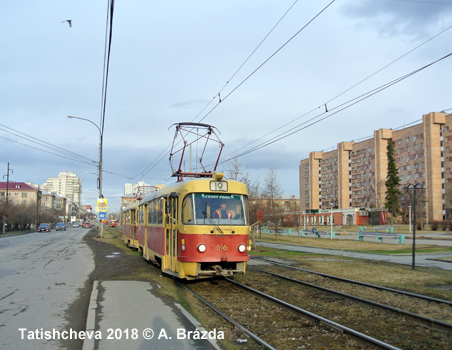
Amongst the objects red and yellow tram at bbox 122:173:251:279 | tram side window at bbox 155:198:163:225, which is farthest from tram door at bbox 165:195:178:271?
tram side window at bbox 155:198:163:225

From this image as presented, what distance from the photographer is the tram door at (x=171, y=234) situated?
11403 mm

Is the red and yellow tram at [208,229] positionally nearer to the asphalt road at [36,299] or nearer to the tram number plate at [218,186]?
the tram number plate at [218,186]

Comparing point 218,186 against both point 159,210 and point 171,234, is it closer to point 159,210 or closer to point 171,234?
point 171,234

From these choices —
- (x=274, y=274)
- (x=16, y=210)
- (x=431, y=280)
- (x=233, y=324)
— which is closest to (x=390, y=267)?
(x=431, y=280)

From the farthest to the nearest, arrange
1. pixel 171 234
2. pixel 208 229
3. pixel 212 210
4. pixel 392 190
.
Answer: pixel 392 190 → pixel 171 234 → pixel 212 210 → pixel 208 229

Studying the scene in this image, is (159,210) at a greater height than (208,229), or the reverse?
(159,210)

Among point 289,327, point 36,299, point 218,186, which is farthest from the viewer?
point 218,186

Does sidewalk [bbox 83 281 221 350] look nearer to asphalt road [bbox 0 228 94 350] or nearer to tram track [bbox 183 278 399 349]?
asphalt road [bbox 0 228 94 350]

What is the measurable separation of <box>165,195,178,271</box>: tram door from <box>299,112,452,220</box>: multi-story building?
5398 cm

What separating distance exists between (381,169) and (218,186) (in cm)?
9254

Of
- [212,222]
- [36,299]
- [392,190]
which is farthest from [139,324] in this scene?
[392,190]

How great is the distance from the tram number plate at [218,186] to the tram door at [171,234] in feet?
3.85

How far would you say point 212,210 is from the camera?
432 inches

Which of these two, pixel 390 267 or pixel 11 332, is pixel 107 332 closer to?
pixel 11 332
